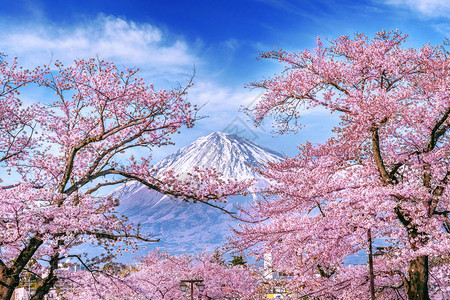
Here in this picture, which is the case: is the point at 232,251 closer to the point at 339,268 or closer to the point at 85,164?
the point at 339,268

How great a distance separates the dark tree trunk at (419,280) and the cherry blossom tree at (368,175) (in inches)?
0.9

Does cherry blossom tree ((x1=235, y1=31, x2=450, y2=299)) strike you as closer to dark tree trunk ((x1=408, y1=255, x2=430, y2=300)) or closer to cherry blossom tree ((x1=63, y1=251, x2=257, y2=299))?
dark tree trunk ((x1=408, y1=255, x2=430, y2=300))

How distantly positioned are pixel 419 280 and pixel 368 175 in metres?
2.70

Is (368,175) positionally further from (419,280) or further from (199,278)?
(199,278)

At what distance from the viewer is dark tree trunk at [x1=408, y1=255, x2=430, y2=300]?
9383 mm

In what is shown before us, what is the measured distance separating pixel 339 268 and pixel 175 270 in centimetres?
1047

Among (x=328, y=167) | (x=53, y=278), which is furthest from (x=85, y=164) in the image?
(x=328, y=167)

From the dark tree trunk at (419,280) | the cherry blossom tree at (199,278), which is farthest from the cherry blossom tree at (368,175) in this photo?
the cherry blossom tree at (199,278)

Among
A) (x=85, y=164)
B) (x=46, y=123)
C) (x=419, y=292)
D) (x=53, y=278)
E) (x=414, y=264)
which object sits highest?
(x=46, y=123)

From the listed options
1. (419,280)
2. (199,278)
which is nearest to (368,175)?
(419,280)

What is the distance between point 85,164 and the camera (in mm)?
9789

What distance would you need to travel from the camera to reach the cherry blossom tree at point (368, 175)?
8922mm

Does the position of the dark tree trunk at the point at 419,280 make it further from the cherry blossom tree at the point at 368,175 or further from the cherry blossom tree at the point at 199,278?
the cherry blossom tree at the point at 199,278

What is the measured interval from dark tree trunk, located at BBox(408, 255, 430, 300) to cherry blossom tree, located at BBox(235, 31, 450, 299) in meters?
0.02
